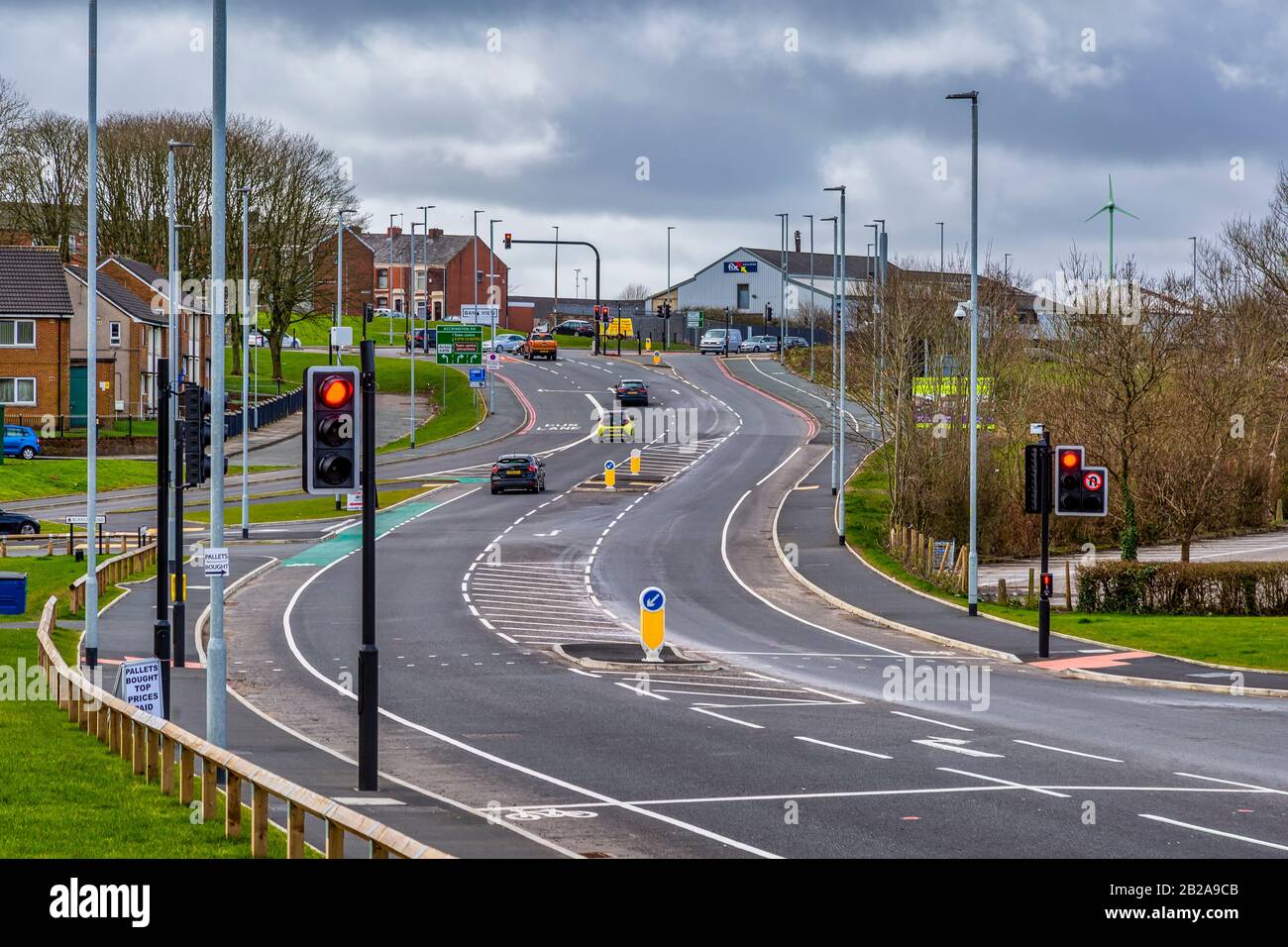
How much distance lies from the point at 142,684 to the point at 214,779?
646cm

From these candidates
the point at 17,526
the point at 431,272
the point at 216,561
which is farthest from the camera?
the point at 431,272

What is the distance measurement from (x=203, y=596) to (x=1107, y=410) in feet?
84.4

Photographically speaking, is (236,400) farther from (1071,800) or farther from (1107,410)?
(1071,800)

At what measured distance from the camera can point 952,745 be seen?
812 inches

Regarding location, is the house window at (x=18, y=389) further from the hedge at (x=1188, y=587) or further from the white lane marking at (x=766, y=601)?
the hedge at (x=1188, y=587)

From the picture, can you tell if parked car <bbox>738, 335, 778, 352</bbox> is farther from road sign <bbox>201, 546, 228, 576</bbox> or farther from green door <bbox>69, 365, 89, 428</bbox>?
road sign <bbox>201, 546, 228, 576</bbox>

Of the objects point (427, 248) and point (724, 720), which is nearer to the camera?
point (724, 720)

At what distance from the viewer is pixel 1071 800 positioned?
16812 mm

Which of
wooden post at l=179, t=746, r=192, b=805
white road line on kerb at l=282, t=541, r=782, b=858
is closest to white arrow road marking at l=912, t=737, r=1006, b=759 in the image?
white road line on kerb at l=282, t=541, r=782, b=858

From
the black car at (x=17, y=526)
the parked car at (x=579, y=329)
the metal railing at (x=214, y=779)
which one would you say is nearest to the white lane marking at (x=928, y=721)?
the metal railing at (x=214, y=779)

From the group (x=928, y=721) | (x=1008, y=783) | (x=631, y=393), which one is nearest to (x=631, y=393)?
(x=631, y=393)

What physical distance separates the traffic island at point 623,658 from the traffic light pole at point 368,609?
39.4ft

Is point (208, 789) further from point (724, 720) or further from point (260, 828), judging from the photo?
point (724, 720)
